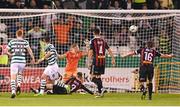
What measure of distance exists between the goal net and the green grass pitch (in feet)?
4.23

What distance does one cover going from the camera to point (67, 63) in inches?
893

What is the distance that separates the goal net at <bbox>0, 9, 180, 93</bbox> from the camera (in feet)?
74.9

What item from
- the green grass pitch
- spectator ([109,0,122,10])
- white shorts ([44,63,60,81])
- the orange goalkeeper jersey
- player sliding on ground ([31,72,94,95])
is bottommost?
the green grass pitch

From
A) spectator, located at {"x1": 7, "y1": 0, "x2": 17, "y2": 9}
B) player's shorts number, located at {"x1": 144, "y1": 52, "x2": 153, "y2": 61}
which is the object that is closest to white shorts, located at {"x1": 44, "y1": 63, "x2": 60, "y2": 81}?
player's shorts number, located at {"x1": 144, "y1": 52, "x2": 153, "y2": 61}

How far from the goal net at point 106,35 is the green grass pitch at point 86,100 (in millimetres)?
1290

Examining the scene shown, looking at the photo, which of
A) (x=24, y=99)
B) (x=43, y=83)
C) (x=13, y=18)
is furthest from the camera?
(x=13, y=18)

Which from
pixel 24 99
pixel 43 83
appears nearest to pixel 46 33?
pixel 43 83

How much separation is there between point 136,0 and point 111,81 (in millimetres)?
4522

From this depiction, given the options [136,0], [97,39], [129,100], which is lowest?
[129,100]

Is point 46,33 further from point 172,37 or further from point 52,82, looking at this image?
point 172,37

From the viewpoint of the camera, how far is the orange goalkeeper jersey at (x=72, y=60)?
2246 cm

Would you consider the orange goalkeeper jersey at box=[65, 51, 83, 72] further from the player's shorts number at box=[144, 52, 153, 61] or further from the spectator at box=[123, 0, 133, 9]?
the spectator at box=[123, 0, 133, 9]

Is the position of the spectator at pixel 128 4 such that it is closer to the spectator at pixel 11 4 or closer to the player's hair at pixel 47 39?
the spectator at pixel 11 4

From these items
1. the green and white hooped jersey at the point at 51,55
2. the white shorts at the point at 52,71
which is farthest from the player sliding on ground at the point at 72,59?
the green and white hooped jersey at the point at 51,55
